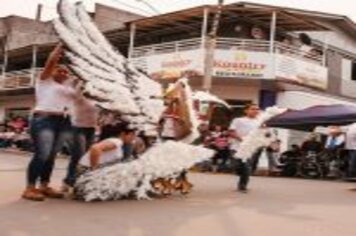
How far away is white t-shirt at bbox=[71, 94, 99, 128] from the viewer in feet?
29.1

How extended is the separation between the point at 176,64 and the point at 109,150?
1938 cm

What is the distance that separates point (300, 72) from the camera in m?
27.9

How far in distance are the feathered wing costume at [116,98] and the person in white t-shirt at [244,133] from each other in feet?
5.23

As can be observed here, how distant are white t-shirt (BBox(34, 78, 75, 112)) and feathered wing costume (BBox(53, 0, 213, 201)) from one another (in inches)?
12.8

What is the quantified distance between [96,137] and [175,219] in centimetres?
238

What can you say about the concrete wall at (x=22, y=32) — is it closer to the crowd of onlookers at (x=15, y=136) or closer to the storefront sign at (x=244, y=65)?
the crowd of onlookers at (x=15, y=136)

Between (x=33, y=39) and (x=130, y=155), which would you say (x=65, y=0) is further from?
(x=33, y=39)

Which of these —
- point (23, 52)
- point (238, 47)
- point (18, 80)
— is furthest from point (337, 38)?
point (23, 52)

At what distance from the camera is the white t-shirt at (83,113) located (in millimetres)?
8875

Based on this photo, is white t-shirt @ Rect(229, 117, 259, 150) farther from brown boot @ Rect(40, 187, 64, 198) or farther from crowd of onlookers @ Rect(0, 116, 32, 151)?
crowd of onlookers @ Rect(0, 116, 32, 151)

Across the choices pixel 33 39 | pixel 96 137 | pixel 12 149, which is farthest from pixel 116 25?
pixel 96 137

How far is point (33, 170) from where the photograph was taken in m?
8.47

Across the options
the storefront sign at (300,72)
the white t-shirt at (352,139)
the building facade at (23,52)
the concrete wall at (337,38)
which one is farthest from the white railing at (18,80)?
the white t-shirt at (352,139)

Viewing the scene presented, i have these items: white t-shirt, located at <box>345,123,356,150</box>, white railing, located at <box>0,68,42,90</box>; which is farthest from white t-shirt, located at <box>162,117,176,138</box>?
white railing, located at <box>0,68,42,90</box>
